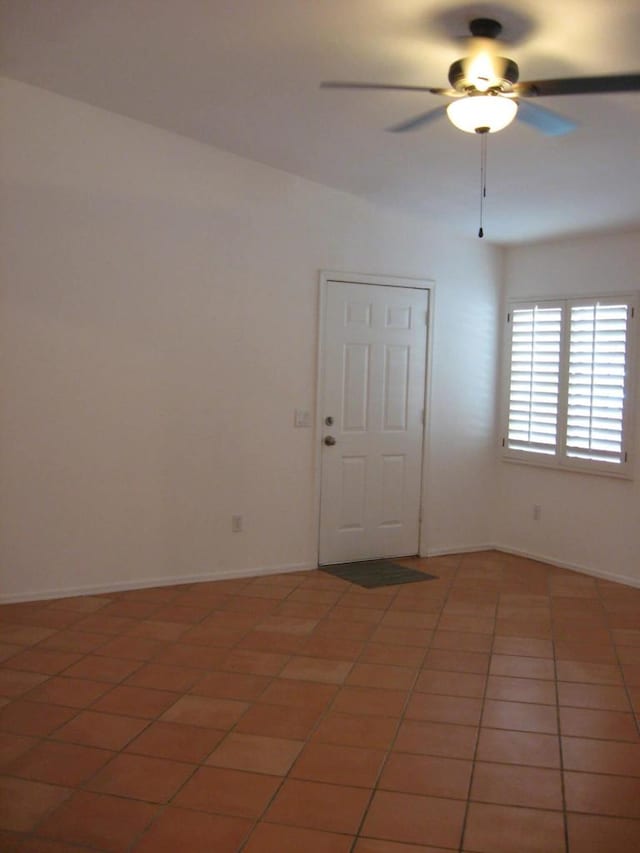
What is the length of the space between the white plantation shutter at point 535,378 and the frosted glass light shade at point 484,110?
10.1 feet

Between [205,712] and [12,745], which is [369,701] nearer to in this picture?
[205,712]

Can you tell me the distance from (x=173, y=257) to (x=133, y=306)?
1.29 ft

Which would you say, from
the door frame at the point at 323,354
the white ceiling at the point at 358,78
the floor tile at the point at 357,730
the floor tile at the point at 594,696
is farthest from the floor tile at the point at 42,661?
the white ceiling at the point at 358,78

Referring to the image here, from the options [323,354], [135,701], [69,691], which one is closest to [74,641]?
[69,691]

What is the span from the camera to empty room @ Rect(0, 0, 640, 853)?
2.79m

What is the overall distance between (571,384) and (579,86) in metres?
3.17

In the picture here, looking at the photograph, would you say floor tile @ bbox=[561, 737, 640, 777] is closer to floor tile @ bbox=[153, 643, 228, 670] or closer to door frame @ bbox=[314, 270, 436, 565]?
floor tile @ bbox=[153, 643, 228, 670]

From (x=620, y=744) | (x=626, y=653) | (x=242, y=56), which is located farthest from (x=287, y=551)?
(x=242, y=56)

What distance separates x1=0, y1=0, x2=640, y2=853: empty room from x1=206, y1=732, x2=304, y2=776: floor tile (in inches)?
0.6

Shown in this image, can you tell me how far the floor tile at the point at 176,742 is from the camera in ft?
9.50

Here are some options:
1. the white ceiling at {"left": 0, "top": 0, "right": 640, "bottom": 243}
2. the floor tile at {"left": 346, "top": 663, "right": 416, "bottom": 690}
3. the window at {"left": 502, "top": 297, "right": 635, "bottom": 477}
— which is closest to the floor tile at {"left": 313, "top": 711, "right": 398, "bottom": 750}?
the floor tile at {"left": 346, "top": 663, "right": 416, "bottom": 690}

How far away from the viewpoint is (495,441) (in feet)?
20.5

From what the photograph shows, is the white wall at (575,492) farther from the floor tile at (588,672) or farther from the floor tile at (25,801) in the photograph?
the floor tile at (25,801)

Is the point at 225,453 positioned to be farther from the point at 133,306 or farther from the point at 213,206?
the point at 213,206
